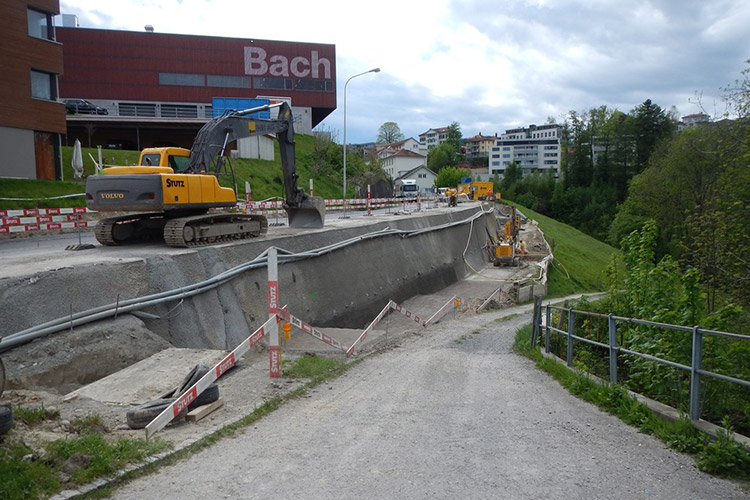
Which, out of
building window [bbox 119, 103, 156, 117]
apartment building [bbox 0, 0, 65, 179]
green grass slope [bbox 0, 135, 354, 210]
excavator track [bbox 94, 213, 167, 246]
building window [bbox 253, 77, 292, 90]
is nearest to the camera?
excavator track [bbox 94, 213, 167, 246]

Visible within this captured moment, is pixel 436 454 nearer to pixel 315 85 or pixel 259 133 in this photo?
pixel 259 133

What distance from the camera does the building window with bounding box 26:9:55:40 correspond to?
87.5ft

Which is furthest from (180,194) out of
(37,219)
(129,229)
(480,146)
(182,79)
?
(480,146)

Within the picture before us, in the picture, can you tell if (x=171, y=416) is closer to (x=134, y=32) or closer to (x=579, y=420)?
(x=579, y=420)

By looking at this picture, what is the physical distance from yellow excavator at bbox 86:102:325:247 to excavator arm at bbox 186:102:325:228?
2 cm

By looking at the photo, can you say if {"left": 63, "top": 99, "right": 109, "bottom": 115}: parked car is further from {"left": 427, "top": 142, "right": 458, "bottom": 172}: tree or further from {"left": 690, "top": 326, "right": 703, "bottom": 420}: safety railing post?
{"left": 427, "top": 142, "right": 458, "bottom": 172}: tree

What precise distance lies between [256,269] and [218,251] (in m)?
0.95

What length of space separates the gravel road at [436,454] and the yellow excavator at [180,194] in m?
5.93

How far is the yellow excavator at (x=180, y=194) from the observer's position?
11469 mm

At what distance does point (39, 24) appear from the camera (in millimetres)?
27156

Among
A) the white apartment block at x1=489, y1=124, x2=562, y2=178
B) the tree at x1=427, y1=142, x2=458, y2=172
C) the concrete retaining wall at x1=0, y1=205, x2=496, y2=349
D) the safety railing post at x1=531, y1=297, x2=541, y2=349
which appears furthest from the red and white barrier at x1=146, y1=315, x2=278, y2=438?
the tree at x1=427, y1=142, x2=458, y2=172

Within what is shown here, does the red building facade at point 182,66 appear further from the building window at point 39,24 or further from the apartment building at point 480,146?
the apartment building at point 480,146

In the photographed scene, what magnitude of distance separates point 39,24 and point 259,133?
1940 centimetres

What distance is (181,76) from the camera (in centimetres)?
5747
